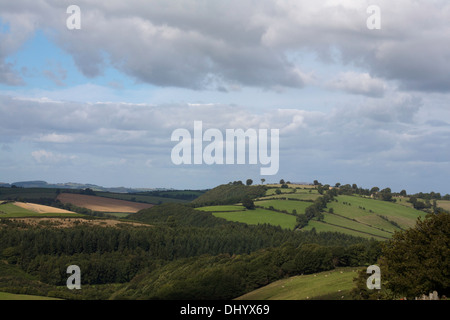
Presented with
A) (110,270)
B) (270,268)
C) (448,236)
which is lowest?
(110,270)

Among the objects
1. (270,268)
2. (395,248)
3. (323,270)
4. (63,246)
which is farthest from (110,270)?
(395,248)

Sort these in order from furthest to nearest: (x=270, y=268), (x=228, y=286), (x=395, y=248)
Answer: (x=270, y=268) → (x=228, y=286) → (x=395, y=248)
